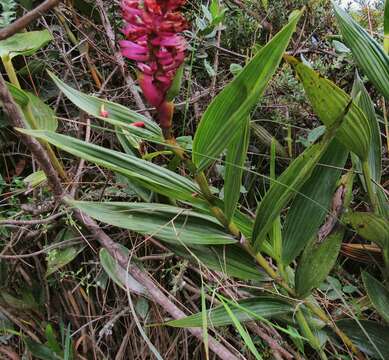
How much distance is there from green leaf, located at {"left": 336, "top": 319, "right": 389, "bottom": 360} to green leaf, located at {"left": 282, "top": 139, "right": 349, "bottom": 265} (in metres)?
0.17

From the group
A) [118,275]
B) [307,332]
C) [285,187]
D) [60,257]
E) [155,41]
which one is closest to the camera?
[155,41]

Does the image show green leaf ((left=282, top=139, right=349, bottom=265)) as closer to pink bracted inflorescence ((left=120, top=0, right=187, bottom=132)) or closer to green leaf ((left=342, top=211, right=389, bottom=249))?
green leaf ((left=342, top=211, right=389, bottom=249))

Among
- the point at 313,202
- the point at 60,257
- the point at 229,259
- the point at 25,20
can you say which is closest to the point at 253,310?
the point at 229,259

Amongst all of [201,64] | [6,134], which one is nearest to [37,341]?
[6,134]

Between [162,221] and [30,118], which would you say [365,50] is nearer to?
[162,221]

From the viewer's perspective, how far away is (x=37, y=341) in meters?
1.05

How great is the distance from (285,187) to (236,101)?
0.14 metres

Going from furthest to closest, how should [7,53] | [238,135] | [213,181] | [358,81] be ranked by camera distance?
[213,181] < [7,53] < [358,81] < [238,135]

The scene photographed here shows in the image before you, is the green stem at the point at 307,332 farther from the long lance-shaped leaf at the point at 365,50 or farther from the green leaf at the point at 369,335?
the long lance-shaped leaf at the point at 365,50

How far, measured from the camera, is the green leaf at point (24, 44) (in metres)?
1.00

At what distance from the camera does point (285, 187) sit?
26.1 inches

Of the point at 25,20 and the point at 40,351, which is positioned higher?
the point at 25,20

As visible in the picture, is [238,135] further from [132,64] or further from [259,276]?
[132,64]

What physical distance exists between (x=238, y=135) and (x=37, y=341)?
67 centimetres
